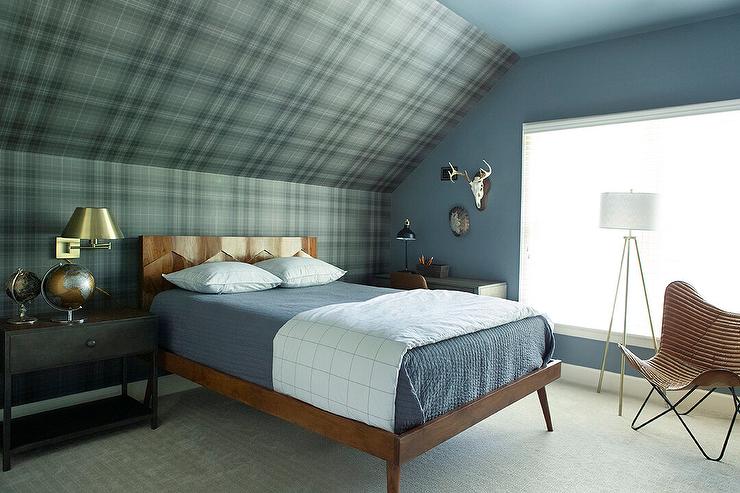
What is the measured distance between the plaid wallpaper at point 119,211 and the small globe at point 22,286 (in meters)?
0.30

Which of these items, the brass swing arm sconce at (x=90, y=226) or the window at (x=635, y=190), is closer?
the brass swing arm sconce at (x=90, y=226)

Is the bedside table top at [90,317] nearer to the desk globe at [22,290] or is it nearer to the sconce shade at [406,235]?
the desk globe at [22,290]

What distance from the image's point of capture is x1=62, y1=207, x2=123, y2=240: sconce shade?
9.59 ft

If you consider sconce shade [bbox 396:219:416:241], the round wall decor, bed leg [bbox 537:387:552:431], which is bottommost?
bed leg [bbox 537:387:552:431]

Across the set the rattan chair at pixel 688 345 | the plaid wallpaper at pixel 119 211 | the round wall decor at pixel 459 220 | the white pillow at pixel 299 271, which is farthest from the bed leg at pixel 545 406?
the plaid wallpaper at pixel 119 211

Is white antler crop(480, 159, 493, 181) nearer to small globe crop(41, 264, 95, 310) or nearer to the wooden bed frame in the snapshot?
the wooden bed frame

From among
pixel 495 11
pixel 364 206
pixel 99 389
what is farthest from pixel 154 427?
pixel 495 11

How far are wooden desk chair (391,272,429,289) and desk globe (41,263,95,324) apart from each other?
93.0 inches

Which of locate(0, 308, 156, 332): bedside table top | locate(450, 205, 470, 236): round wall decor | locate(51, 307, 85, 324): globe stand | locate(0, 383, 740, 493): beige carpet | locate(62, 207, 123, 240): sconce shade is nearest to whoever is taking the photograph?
locate(0, 383, 740, 493): beige carpet

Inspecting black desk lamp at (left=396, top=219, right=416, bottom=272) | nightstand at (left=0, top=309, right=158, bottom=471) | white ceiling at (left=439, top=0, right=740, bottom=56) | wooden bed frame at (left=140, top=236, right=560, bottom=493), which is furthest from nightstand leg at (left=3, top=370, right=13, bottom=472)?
white ceiling at (left=439, top=0, right=740, bottom=56)

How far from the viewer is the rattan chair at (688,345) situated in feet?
9.90

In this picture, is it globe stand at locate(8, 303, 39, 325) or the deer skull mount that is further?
the deer skull mount

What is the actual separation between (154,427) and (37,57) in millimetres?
2017

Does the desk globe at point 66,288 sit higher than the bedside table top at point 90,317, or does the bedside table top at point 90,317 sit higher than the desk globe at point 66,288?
the desk globe at point 66,288
